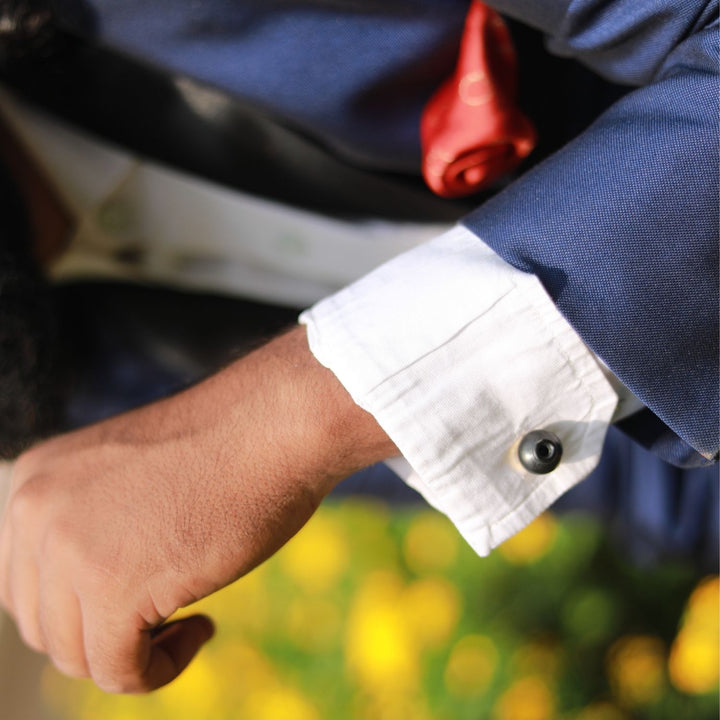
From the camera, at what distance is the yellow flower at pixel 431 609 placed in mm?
641

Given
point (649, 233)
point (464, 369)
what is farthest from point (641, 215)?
point (464, 369)

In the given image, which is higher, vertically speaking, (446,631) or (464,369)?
(464,369)

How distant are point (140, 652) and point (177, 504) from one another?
9cm

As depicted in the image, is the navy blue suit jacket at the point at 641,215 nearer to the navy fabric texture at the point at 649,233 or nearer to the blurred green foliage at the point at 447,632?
the navy fabric texture at the point at 649,233

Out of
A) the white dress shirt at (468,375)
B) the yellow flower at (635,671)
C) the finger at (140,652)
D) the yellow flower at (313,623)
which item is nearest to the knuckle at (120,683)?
the finger at (140,652)

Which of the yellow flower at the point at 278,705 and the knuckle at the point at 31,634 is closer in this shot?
the knuckle at the point at 31,634

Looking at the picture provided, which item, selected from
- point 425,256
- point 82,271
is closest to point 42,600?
point 425,256

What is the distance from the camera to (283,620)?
27.6 inches

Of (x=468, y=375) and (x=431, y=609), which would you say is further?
(x=431, y=609)

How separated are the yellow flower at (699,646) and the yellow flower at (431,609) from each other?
20 centimetres

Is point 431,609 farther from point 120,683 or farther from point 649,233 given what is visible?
point 649,233

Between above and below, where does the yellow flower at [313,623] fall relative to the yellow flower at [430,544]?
below

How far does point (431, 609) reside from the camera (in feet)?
2.14

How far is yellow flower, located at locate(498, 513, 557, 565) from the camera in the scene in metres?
0.64
